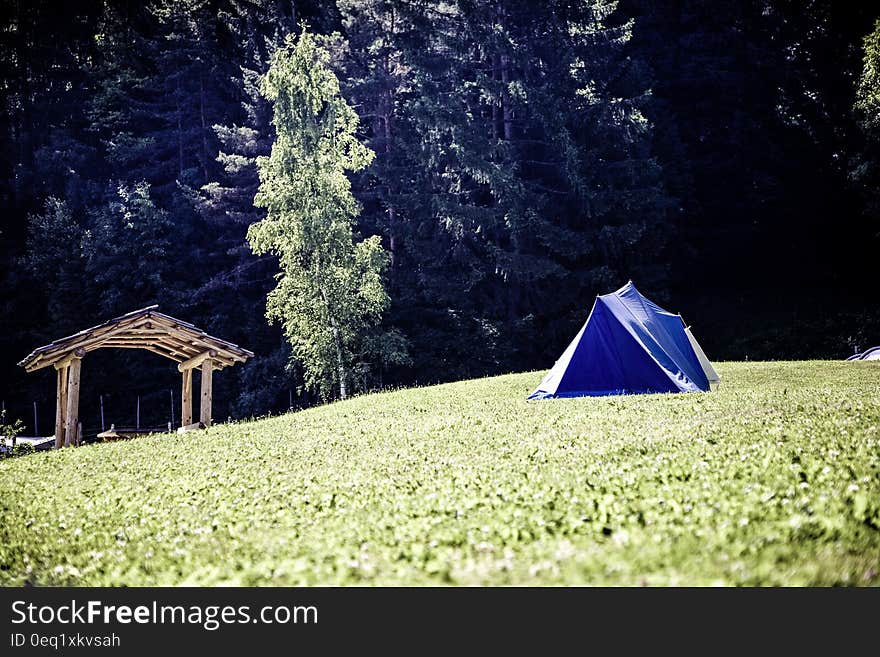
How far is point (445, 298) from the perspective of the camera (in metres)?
34.3

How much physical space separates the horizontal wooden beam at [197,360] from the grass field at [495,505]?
19.7 ft

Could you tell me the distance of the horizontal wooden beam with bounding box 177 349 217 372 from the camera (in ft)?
66.0

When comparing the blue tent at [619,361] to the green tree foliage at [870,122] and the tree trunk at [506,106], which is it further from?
the green tree foliage at [870,122]

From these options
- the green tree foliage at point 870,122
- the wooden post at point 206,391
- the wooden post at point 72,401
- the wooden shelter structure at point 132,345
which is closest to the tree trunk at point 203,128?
the wooden shelter structure at point 132,345

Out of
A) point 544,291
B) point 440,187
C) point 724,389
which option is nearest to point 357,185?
point 440,187

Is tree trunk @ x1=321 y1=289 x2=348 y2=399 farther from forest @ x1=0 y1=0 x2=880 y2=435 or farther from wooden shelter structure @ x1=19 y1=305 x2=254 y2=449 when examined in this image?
wooden shelter structure @ x1=19 y1=305 x2=254 y2=449

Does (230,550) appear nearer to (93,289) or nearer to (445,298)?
(445,298)

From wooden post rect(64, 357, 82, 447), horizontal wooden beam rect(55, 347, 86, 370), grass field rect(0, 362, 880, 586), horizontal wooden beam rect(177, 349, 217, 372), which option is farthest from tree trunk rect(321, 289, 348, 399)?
grass field rect(0, 362, 880, 586)

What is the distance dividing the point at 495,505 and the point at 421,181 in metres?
30.9

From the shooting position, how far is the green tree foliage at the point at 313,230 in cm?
2827

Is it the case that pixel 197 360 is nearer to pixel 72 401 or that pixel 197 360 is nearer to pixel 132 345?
pixel 132 345

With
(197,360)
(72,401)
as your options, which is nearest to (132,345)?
(197,360)

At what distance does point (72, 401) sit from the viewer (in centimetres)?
1858

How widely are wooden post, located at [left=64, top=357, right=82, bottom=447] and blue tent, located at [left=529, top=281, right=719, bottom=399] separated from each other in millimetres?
10694
